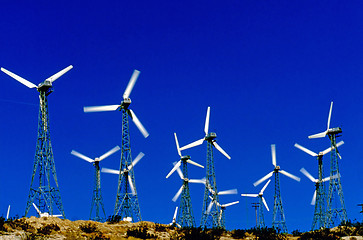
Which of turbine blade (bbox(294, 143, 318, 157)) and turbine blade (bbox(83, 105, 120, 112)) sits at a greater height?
turbine blade (bbox(294, 143, 318, 157))

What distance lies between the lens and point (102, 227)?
4025 centimetres

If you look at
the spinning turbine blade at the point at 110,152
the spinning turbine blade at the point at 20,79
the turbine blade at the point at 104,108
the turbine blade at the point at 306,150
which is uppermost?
the turbine blade at the point at 306,150

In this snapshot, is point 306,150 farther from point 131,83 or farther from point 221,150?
point 131,83

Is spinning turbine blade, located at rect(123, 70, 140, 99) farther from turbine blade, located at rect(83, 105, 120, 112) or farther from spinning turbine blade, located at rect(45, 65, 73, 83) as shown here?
spinning turbine blade, located at rect(45, 65, 73, 83)

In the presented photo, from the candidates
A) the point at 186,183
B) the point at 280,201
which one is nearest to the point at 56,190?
the point at 186,183

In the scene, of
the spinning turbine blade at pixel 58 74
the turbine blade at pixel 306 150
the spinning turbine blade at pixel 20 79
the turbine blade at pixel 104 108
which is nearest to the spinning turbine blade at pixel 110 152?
the turbine blade at pixel 104 108

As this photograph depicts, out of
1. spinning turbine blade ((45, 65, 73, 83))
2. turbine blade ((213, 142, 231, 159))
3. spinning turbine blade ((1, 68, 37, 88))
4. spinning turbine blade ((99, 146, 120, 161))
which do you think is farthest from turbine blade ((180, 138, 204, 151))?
spinning turbine blade ((1, 68, 37, 88))

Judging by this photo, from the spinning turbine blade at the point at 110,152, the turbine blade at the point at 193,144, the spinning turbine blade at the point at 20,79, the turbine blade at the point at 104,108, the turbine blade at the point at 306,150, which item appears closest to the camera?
the spinning turbine blade at the point at 20,79

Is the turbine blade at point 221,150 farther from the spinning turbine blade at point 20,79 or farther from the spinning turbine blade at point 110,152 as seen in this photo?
the spinning turbine blade at point 20,79

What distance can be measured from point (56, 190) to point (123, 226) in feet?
39.2

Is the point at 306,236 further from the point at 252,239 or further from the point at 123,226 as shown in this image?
the point at 123,226

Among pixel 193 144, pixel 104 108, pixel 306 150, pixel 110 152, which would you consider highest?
pixel 306 150

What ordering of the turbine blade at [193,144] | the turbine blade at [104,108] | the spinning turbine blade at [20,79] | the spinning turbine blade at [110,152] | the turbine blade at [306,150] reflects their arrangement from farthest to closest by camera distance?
the turbine blade at [306,150], the turbine blade at [193,144], the spinning turbine blade at [110,152], the turbine blade at [104,108], the spinning turbine blade at [20,79]

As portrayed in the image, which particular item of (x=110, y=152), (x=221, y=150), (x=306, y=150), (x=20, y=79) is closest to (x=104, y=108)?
(x=20, y=79)
